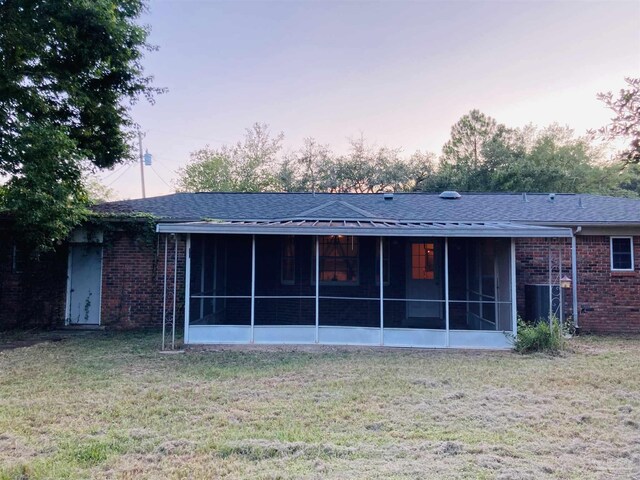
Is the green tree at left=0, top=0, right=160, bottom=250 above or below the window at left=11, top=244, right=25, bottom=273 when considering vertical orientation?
above

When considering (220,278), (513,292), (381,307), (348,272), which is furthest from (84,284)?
(513,292)

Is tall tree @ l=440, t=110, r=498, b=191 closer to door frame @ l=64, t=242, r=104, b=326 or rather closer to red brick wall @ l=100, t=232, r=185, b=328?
red brick wall @ l=100, t=232, r=185, b=328

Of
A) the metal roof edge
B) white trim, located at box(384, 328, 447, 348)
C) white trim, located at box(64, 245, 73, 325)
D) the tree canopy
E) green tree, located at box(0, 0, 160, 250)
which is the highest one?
the tree canopy

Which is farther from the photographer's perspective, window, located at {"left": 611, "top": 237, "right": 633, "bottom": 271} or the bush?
window, located at {"left": 611, "top": 237, "right": 633, "bottom": 271}

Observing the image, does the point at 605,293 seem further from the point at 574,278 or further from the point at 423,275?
the point at 423,275

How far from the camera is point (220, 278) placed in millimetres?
9953

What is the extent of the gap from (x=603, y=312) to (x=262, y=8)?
12.3 meters

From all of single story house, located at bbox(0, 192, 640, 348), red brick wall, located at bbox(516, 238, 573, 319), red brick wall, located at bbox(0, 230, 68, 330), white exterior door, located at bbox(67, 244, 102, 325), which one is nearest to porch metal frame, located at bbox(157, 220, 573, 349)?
single story house, located at bbox(0, 192, 640, 348)

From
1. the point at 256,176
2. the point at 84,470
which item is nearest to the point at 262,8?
the point at 84,470

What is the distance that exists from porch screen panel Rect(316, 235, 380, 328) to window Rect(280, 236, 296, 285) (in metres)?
0.69

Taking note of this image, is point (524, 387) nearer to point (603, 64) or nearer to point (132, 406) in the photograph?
point (132, 406)

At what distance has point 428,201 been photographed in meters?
13.3

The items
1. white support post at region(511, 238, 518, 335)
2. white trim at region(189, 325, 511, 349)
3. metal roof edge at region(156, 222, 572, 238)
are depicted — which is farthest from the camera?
white trim at region(189, 325, 511, 349)

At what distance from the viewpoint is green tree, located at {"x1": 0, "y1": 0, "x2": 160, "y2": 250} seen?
853cm
